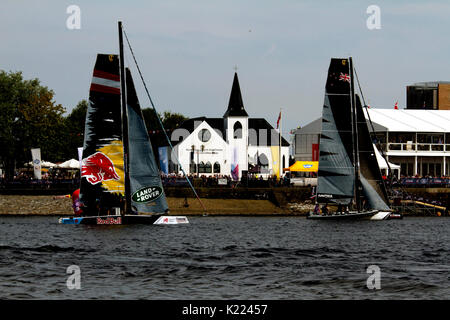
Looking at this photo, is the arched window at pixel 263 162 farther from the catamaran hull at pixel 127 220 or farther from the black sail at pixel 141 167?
the catamaran hull at pixel 127 220

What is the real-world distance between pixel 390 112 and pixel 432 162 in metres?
8.45

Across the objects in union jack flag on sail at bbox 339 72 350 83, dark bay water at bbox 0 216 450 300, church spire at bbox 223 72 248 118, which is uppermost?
church spire at bbox 223 72 248 118

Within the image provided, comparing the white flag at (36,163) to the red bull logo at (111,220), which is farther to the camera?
the white flag at (36,163)

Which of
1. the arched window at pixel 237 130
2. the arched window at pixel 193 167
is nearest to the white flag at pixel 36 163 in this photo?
the arched window at pixel 193 167

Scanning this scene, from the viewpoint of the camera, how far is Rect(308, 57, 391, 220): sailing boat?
2189 inches

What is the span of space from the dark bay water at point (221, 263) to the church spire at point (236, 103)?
3026 inches

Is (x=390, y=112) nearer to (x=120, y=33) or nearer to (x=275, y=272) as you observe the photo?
(x=120, y=33)

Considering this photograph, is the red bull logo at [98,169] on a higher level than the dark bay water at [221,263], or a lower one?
higher

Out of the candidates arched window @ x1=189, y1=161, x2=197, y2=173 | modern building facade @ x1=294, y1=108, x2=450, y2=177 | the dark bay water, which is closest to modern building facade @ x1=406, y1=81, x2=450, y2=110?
modern building facade @ x1=294, y1=108, x2=450, y2=177

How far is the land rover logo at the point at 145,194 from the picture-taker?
44125 millimetres

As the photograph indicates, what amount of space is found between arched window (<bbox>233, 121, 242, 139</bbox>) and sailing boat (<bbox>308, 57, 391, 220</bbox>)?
66.0 meters

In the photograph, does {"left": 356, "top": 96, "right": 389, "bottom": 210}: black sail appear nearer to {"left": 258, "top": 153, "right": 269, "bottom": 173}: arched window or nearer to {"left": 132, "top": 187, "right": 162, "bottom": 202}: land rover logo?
{"left": 132, "top": 187, "right": 162, "bottom": 202}: land rover logo

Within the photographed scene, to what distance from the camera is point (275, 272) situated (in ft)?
84.2
